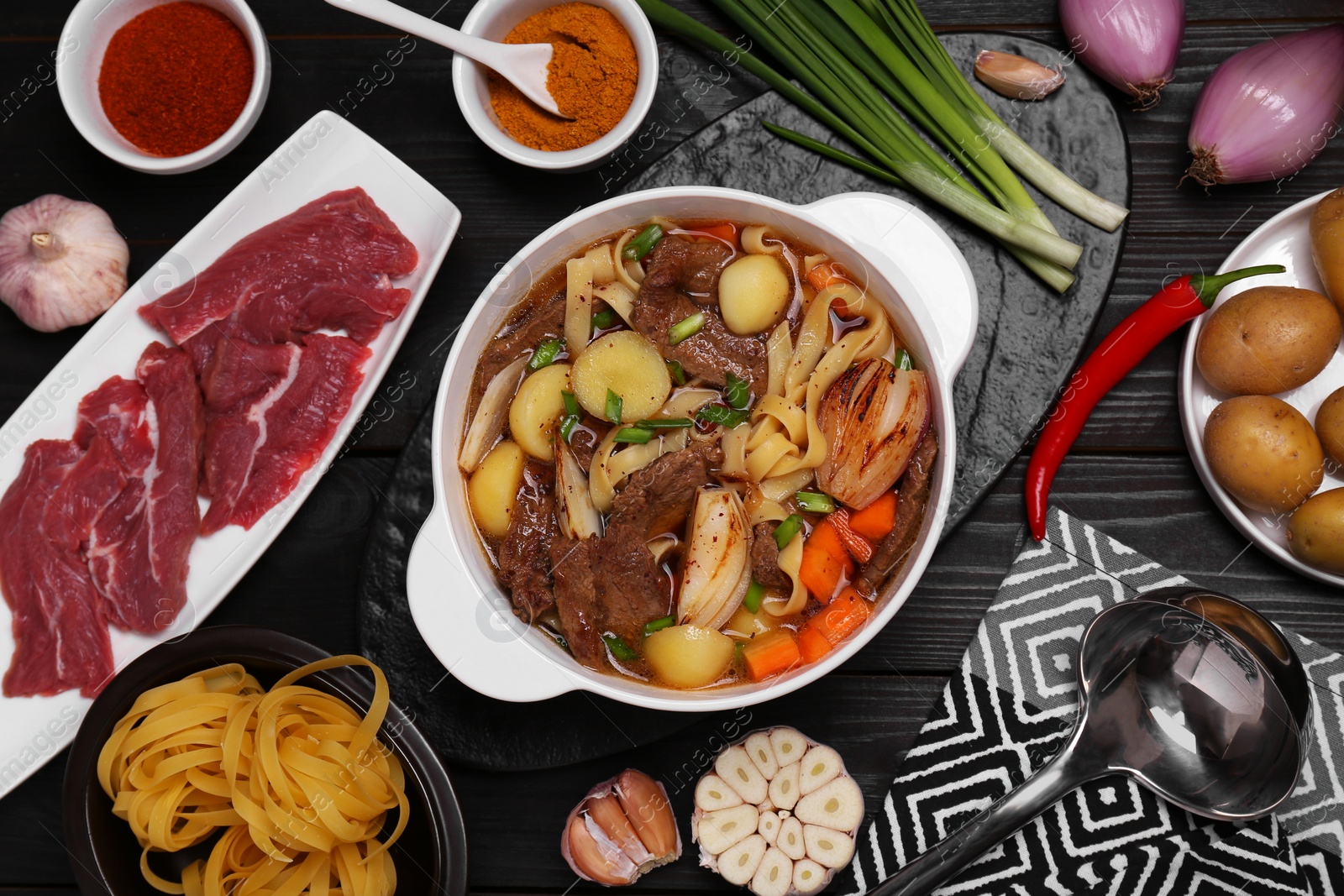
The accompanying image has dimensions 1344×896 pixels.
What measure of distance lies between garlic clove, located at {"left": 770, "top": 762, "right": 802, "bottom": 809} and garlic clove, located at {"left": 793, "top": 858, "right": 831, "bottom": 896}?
165mm

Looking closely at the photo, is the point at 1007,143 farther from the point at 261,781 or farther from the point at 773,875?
the point at 261,781

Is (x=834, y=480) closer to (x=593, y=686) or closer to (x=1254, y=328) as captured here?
(x=593, y=686)

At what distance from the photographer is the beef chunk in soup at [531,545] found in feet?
7.45

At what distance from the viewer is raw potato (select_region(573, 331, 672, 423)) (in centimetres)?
226

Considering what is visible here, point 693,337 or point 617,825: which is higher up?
point 693,337

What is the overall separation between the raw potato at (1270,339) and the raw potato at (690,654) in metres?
1.61

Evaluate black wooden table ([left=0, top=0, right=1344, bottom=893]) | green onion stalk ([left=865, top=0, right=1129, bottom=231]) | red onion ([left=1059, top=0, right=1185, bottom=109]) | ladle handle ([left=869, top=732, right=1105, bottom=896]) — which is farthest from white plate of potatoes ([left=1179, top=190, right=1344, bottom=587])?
ladle handle ([left=869, top=732, right=1105, bottom=896])

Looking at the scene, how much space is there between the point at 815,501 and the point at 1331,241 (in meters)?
1.62

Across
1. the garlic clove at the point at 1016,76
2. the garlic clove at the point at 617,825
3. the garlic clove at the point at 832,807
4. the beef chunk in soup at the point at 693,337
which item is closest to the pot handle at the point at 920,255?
the beef chunk in soup at the point at 693,337

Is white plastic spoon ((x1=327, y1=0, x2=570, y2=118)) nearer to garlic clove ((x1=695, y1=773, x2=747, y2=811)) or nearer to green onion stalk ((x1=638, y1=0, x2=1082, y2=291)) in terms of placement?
green onion stalk ((x1=638, y1=0, x2=1082, y2=291))

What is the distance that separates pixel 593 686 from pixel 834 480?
810 mm

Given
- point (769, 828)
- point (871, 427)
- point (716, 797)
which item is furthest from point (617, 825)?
point (871, 427)

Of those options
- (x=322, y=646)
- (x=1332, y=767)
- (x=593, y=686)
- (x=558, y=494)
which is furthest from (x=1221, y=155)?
(x=322, y=646)

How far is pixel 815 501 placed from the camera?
7.39 feet
